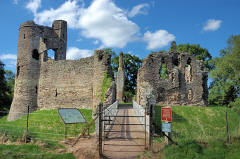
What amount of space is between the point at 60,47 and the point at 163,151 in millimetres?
22179

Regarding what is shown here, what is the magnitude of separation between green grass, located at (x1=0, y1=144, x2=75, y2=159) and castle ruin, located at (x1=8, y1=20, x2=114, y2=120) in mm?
12274

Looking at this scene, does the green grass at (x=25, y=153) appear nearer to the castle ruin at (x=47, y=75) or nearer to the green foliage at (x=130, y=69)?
the castle ruin at (x=47, y=75)

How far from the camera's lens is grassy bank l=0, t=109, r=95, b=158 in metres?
9.23


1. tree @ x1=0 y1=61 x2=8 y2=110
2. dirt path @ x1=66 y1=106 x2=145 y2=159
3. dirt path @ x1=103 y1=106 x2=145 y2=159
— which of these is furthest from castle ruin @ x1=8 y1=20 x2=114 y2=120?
dirt path @ x1=66 y1=106 x2=145 y2=159

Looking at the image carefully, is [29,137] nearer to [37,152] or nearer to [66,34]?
[37,152]

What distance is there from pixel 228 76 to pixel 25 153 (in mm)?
28294

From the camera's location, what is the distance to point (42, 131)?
1401 cm

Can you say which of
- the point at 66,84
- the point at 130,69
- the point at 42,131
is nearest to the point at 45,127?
the point at 42,131

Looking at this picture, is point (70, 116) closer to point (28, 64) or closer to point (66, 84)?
point (66, 84)

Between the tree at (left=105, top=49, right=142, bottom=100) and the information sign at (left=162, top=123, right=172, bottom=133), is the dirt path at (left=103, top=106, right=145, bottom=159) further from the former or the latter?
the tree at (left=105, top=49, right=142, bottom=100)

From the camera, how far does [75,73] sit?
22094 millimetres

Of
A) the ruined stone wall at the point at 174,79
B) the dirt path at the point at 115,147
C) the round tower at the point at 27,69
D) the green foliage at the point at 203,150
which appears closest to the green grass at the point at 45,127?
the dirt path at the point at 115,147

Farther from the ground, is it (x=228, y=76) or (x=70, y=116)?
(x=228, y=76)

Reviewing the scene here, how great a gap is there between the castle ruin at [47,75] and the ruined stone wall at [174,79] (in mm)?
7226
